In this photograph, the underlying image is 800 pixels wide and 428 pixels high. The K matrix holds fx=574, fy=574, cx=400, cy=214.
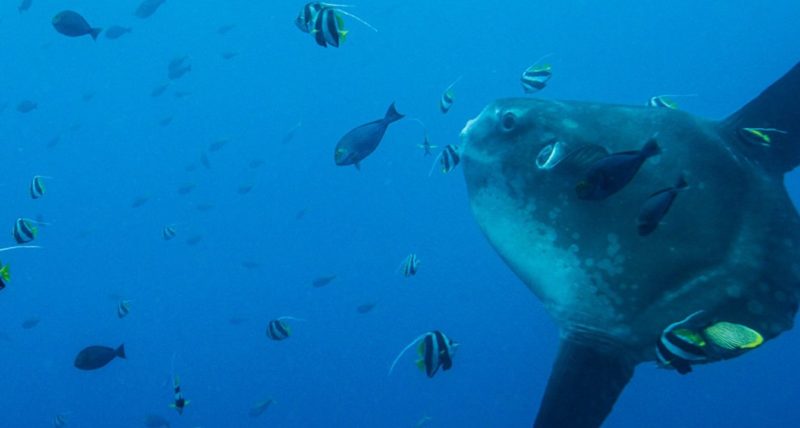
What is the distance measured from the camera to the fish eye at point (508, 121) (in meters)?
2.94

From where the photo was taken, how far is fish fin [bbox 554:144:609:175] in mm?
2641

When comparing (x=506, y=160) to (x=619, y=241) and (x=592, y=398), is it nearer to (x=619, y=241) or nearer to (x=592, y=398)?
(x=619, y=241)

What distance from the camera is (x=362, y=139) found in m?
4.77

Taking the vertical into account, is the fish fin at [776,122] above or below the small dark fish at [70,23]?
above

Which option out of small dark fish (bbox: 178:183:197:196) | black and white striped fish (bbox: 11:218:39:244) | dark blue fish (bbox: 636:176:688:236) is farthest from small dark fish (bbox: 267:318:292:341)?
small dark fish (bbox: 178:183:197:196)

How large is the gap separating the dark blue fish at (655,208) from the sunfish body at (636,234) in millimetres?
139

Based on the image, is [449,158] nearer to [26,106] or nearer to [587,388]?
[587,388]

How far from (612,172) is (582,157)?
0.33 meters

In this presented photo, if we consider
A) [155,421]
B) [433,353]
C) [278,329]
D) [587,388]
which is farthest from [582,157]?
[155,421]

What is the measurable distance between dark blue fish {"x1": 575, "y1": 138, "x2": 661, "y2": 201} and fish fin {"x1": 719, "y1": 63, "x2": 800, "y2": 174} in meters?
0.60

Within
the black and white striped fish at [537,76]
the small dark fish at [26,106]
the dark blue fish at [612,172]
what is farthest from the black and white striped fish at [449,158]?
the small dark fish at [26,106]

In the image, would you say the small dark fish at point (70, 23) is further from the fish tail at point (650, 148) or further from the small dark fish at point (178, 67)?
the small dark fish at point (178, 67)

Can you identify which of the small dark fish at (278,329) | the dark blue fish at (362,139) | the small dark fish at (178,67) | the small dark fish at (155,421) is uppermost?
the dark blue fish at (362,139)

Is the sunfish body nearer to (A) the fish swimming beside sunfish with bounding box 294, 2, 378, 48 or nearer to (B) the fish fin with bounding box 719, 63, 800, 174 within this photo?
(B) the fish fin with bounding box 719, 63, 800, 174
